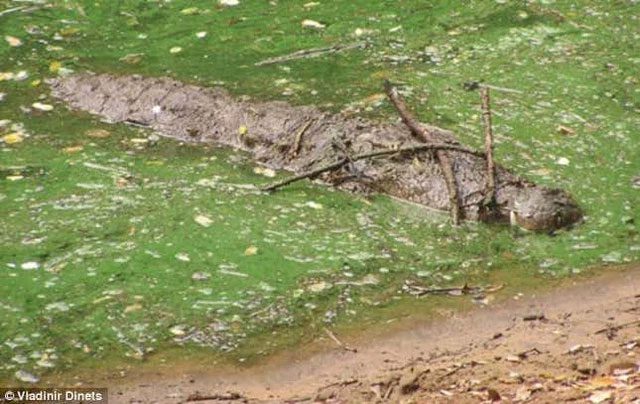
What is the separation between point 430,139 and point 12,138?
2.29 m

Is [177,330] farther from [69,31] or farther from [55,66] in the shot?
[69,31]

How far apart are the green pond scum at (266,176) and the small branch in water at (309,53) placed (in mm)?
56

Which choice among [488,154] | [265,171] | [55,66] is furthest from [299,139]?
[55,66]

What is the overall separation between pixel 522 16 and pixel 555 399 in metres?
4.09

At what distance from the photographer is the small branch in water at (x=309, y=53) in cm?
668

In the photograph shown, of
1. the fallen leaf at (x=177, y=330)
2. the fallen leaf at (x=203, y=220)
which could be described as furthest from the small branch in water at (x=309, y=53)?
the fallen leaf at (x=177, y=330)

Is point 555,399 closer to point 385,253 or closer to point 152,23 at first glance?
point 385,253

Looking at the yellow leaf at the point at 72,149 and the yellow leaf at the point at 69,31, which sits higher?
the yellow leaf at the point at 69,31

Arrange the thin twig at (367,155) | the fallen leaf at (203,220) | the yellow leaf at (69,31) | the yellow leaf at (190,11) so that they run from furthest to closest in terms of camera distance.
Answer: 1. the yellow leaf at (190,11)
2. the yellow leaf at (69,31)
3. the thin twig at (367,155)
4. the fallen leaf at (203,220)

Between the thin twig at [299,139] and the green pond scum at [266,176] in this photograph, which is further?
the thin twig at [299,139]

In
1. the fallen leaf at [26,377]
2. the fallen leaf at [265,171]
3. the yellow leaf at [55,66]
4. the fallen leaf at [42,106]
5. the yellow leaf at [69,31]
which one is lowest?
the fallen leaf at [265,171]

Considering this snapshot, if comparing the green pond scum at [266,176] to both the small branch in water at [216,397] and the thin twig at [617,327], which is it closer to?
the small branch in water at [216,397]

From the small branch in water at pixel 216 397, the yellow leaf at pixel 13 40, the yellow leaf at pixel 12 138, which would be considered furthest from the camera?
the yellow leaf at pixel 13 40

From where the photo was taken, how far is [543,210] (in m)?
5.24
